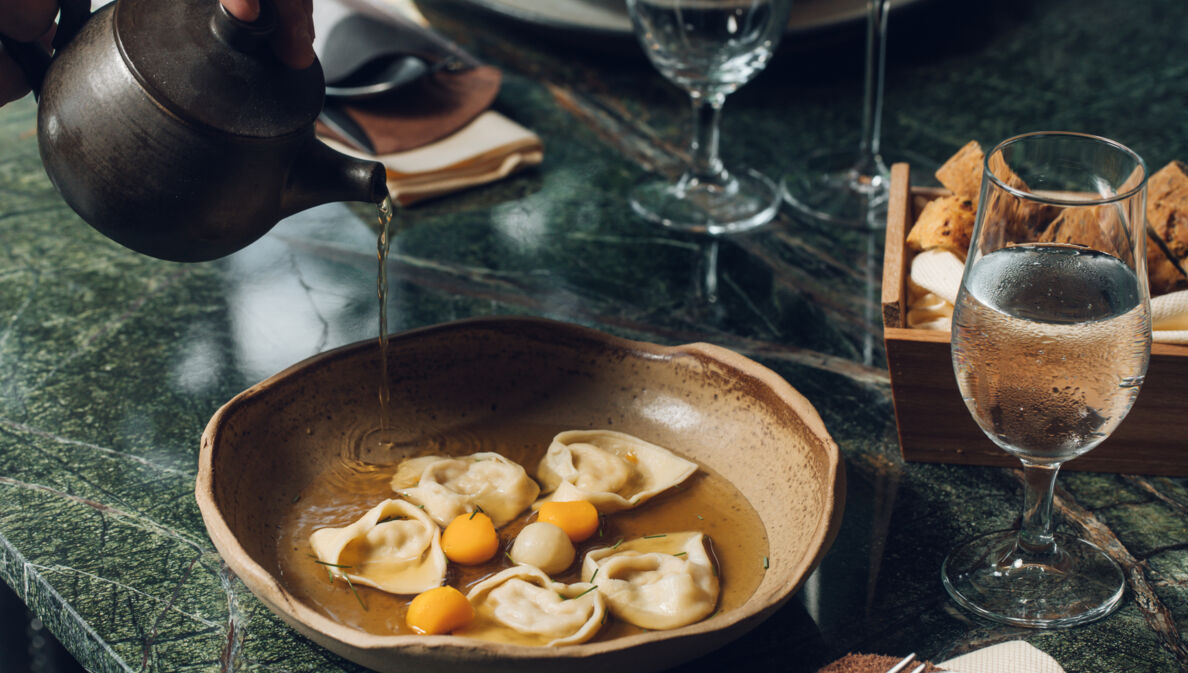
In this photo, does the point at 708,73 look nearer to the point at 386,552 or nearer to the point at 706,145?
the point at 706,145

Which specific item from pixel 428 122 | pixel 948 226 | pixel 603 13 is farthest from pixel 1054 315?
pixel 603 13

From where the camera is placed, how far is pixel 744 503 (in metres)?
1.08

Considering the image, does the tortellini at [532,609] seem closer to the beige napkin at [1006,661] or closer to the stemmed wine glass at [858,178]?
the beige napkin at [1006,661]

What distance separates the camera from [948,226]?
1.17 metres

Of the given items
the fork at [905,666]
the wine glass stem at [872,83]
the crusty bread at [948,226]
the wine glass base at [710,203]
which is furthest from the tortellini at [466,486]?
the wine glass stem at [872,83]

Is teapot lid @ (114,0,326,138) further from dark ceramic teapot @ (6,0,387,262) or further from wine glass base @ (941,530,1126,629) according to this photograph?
wine glass base @ (941,530,1126,629)

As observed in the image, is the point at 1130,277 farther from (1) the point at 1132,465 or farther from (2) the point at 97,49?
(2) the point at 97,49

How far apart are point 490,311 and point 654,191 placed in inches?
15.5

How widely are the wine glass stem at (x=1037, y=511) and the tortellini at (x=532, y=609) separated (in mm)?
375

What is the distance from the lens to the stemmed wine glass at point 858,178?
1.63 m

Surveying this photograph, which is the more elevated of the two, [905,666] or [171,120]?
[171,120]

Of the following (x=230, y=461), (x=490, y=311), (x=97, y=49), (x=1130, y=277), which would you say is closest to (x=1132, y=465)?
(x=1130, y=277)

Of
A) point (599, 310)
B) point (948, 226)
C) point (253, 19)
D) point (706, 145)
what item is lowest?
point (599, 310)

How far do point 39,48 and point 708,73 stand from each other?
0.84 m
